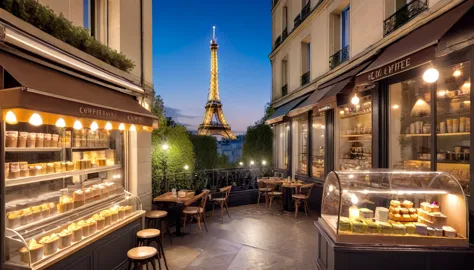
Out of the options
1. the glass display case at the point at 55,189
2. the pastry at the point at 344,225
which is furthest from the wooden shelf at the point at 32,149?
the pastry at the point at 344,225

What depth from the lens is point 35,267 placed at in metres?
2.96

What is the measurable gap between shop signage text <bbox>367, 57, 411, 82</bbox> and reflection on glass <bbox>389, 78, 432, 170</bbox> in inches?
39.0

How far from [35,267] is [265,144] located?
1266 cm

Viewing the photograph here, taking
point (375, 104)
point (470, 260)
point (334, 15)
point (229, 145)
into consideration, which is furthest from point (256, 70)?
point (470, 260)

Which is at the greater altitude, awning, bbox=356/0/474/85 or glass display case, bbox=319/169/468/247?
awning, bbox=356/0/474/85

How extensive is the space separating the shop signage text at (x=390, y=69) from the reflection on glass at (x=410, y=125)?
991 mm

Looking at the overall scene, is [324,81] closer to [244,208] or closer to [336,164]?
[336,164]

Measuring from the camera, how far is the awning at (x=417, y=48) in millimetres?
4094

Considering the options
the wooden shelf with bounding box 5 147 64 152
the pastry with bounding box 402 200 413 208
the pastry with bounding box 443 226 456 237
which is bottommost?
the pastry with bounding box 443 226 456 237

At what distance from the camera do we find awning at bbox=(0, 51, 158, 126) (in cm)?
263

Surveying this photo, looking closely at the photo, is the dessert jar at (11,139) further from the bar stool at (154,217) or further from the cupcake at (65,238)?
the bar stool at (154,217)

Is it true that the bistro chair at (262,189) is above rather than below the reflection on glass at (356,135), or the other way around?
below

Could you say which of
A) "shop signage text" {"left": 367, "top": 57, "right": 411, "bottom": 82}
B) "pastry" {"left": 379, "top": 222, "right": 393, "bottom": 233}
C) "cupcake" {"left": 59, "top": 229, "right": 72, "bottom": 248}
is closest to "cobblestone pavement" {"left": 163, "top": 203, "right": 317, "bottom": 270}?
"pastry" {"left": 379, "top": 222, "right": 393, "bottom": 233}

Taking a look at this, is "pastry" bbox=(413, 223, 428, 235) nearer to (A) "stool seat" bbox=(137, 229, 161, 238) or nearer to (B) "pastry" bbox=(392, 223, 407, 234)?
(B) "pastry" bbox=(392, 223, 407, 234)
